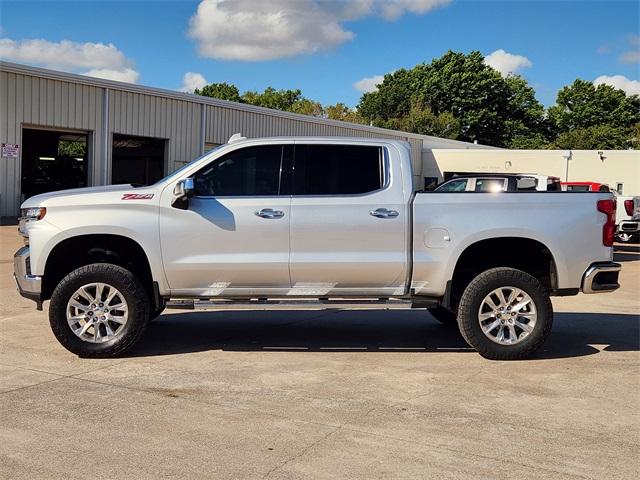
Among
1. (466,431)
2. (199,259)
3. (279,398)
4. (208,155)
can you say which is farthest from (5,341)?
(466,431)

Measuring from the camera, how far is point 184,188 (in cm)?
648

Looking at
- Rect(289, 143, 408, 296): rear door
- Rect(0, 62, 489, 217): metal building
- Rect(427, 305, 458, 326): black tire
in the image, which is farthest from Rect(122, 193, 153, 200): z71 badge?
Rect(0, 62, 489, 217): metal building

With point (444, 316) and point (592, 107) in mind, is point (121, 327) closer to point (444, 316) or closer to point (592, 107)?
point (444, 316)

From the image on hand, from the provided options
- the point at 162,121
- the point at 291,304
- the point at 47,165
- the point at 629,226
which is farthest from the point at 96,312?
the point at 47,165

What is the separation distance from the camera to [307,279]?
6742mm

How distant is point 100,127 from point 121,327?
17.9 m

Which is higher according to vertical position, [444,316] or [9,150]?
[9,150]

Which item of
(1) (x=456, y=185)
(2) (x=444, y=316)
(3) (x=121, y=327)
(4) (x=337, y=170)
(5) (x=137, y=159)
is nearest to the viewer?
(3) (x=121, y=327)

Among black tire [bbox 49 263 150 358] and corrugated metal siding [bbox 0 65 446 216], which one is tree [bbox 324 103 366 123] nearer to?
corrugated metal siding [bbox 0 65 446 216]

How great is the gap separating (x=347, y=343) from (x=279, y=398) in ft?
7.25

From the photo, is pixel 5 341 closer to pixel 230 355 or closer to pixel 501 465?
pixel 230 355

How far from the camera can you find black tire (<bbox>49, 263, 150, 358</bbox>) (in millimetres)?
6570

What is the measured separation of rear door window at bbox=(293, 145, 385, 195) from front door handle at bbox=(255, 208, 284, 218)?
300 millimetres

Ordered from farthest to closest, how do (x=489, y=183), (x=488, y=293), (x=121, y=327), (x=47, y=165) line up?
(x=47, y=165) < (x=489, y=183) < (x=488, y=293) < (x=121, y=327)
